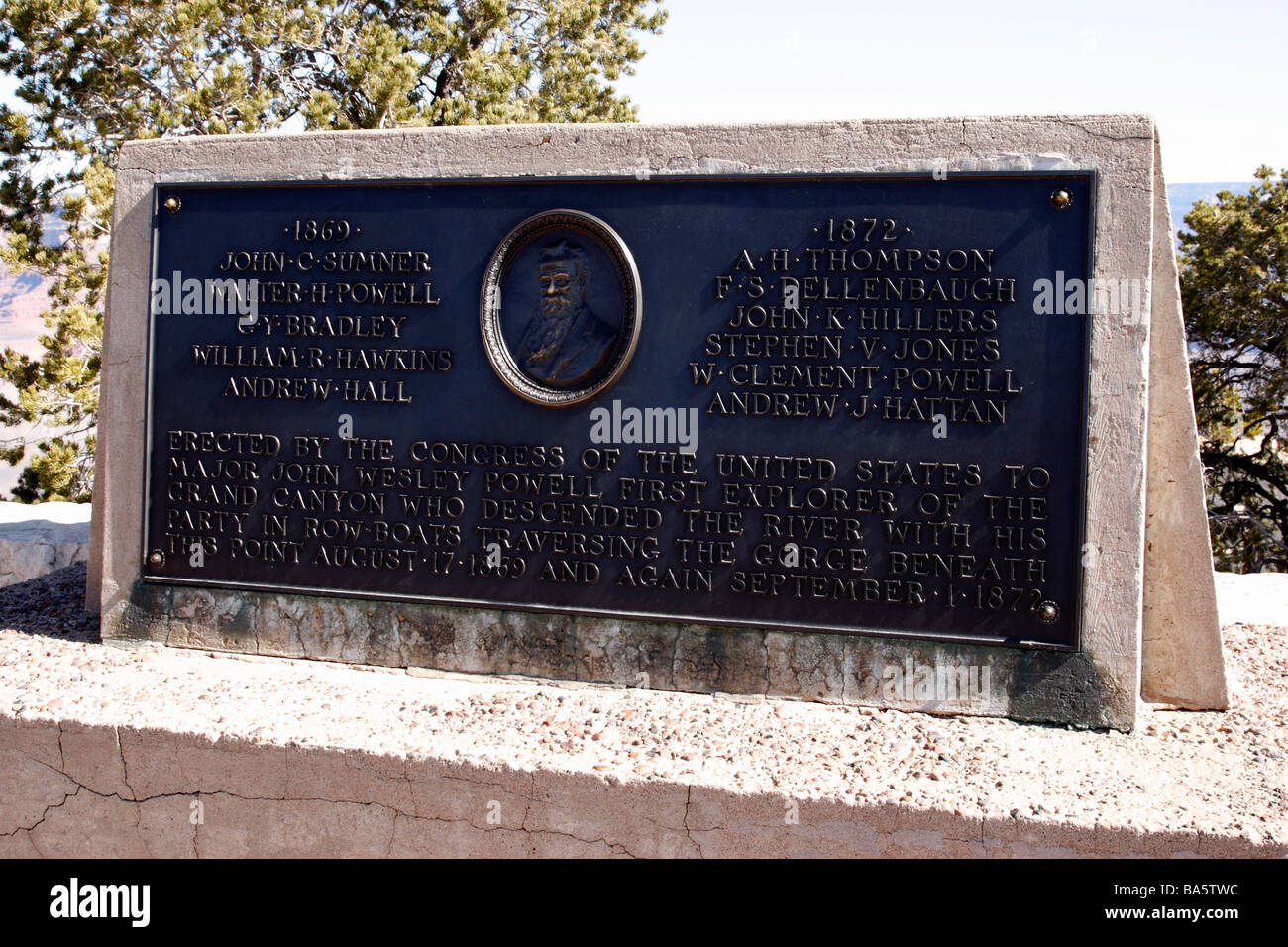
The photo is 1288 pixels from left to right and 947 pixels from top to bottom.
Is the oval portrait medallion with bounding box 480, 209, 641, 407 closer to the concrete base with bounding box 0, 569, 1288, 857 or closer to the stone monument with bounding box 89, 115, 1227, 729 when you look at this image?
the stone monument with bounding box 89, 115, 1227, 729

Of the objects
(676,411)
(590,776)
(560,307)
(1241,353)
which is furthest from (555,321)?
(1241,353)

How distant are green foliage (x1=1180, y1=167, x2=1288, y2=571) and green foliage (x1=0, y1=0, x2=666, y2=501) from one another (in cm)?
903

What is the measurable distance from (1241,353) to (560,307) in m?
11.3

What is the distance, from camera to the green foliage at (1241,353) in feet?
Answer: 41.3

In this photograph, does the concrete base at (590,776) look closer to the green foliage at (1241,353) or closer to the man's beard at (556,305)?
the man's beard at (556,305)

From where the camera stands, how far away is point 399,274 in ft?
16.2

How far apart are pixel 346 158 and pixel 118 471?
1.97m

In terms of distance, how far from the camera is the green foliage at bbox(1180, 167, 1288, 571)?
12586mm

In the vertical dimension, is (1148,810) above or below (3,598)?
below

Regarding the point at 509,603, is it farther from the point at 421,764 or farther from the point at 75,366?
the point at 75,366

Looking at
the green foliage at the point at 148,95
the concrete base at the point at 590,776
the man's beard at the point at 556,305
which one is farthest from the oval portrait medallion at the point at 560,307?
the green foliage at the point at 148,95

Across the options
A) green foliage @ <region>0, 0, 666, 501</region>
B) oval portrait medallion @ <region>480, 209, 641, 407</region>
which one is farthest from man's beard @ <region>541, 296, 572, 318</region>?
green foliage @ <region>0, 0, 666, 501</region>

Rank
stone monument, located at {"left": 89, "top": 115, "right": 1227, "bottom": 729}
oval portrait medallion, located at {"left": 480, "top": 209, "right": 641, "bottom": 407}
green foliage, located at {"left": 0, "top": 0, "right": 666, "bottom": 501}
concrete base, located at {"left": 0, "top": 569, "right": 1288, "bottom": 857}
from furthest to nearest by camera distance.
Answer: green foliage, located at {"left": 0, "top": 0, "right": 666, "bottom": 501} < oval portrait medallion, located at {"left": 480, "top": 209, "right": 641, "bottom": 407} < stone monument, located at {"left": 89, "top": 115, "right": 1227, "bottom": 729} < concrete base, located at {"left": 0, "top": 569, "right": 1288, "bottom": 857}

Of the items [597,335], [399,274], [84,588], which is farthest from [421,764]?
[84,588]
